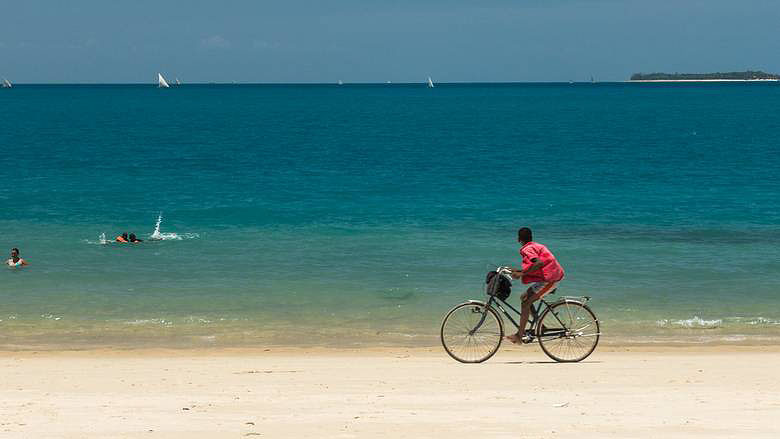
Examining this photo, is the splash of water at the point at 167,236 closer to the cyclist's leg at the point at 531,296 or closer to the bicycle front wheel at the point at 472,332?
the bicycle front wheel at the point at 472,332

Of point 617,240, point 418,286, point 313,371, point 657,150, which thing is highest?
point 657,150

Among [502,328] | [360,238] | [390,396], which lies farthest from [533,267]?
[360,238]

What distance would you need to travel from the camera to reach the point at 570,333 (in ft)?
47.6

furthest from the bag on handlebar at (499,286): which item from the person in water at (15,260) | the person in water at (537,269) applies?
the person in water at (15,260)

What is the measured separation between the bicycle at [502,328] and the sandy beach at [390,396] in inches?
13.1

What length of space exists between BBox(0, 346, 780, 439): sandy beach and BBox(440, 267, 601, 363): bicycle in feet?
1.09

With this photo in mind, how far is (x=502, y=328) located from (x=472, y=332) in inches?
19.2

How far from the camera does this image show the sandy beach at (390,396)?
34.2 ft

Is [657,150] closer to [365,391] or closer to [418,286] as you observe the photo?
[418,286]

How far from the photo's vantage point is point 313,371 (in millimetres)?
14477

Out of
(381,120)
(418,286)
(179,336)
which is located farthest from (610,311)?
(381,120)

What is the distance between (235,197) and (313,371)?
2993 centimetres

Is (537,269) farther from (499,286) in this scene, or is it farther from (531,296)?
(499,286)

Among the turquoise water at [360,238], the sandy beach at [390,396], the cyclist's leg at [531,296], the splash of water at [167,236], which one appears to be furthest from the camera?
the splash of water at [167,236]
